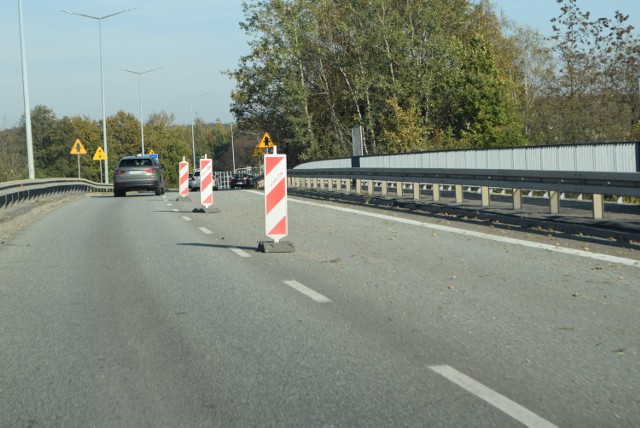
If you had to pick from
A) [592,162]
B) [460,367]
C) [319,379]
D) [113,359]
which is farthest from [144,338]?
[592,162]

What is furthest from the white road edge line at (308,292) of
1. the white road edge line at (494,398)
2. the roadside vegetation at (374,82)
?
the roadside vegetation at (374,82)

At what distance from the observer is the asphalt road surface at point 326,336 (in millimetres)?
4871

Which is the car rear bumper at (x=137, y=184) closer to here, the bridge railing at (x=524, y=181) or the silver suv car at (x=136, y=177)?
the silver suv car at (x=136, y=177)

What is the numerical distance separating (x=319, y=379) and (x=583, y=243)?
8.24 m

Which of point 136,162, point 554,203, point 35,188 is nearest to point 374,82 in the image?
point 136,162

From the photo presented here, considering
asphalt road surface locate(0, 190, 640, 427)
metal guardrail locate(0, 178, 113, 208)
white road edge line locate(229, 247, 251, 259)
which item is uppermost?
metal guardrail locate(0, 178, 113, 208)

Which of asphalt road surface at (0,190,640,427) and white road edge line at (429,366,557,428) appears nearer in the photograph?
white road edge line at (429,366,557,428)

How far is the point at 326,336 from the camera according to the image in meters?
6.76

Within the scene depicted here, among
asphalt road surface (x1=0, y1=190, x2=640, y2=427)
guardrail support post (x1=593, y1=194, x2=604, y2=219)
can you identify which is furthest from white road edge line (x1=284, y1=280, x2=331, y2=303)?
guardrail support post (x1=593, y1=194, x2=604, y2=219)

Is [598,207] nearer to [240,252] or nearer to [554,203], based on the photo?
[554,203]

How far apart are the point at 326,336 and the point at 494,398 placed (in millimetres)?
1978

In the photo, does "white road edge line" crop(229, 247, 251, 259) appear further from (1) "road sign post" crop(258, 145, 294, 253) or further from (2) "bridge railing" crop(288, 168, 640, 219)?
(2) "bridge railing" crop(288, 168, 640, 219)

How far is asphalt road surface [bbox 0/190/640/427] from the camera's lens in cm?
487

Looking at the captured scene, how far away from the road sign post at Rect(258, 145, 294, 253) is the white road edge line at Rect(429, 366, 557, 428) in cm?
737
